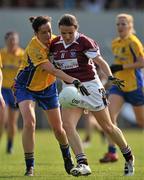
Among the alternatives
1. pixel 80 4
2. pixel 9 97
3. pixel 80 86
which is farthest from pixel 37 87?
pixel 80 4

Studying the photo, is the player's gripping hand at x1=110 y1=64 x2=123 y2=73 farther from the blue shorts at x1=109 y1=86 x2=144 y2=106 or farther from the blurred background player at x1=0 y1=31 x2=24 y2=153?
the blurred background player at x1=0 y1=31 x2=24 y2=153

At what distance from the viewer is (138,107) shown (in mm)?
13828

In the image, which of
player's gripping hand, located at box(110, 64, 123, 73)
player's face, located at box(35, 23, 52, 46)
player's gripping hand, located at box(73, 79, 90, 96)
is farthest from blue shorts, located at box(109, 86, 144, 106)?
player's gripping hand, located at box(73, 79, 90, 96)

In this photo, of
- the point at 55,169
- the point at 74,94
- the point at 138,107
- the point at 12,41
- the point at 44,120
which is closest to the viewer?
the point at 74,94

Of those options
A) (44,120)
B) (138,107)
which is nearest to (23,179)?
(138,107)

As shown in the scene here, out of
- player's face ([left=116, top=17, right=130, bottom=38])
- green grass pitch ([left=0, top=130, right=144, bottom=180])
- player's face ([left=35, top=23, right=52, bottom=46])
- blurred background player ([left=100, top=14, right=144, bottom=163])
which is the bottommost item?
green grass pitch ([left=0, top=130, right=144, bottom=180])

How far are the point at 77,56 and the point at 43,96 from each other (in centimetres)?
89

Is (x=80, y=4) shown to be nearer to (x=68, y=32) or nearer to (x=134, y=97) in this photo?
(x=134, y=97)

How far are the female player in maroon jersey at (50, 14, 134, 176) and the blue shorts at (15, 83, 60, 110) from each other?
426mm

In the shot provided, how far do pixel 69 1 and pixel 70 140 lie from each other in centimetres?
1946

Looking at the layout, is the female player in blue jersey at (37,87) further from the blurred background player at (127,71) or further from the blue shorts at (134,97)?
the blue shorts at (134,97)

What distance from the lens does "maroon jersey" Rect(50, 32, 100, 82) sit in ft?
34.7

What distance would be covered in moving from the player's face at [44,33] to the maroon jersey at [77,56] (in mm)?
143

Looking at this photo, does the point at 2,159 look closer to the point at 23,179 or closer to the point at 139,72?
the point at 139,72
